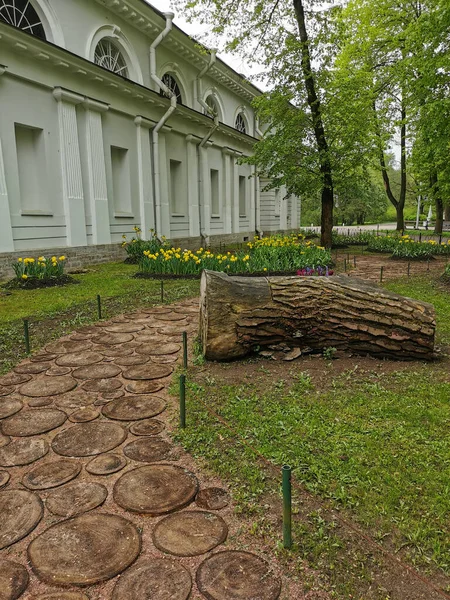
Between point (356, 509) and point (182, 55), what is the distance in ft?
59.7

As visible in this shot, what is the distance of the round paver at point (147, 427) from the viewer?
8.99 feet

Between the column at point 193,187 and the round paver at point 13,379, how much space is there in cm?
1427

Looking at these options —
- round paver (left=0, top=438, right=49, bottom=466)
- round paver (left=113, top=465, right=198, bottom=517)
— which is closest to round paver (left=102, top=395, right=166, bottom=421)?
round paver (left=0, top=438, right=49, bottom=466)

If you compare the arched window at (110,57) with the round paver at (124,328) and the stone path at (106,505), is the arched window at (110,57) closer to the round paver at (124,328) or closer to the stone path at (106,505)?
the round paver at (124,328)

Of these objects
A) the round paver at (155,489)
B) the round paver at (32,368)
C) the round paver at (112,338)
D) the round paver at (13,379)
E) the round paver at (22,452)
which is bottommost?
the round paver at (155,489)

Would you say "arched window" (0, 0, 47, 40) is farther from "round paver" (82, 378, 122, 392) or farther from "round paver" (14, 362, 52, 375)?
"round paver" (82, 378, 122, 392)

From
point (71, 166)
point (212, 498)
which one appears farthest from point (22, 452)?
point (71, 166)

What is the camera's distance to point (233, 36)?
14141 mm

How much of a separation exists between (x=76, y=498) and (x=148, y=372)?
5.79ft

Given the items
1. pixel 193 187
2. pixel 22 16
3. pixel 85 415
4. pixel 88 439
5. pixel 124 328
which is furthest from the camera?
pixel 193 187

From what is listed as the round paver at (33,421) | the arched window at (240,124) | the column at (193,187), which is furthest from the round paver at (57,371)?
the arched window at (240,124)

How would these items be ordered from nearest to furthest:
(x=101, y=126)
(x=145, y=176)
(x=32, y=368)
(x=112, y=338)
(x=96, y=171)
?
(x=32, y=368)
(x=112, y=338)
(x=96, y=171)
(x=101, y=126)
(x=145, y=176)

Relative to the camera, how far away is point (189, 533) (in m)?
1.85

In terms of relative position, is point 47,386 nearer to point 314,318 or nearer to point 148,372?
point 148,372
